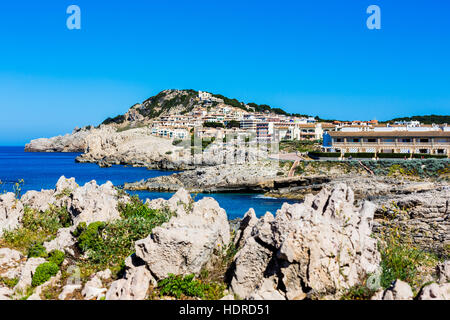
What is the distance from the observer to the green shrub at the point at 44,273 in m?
10.6

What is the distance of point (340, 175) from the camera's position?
53688 mm

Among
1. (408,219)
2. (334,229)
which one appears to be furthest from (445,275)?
(408,219)

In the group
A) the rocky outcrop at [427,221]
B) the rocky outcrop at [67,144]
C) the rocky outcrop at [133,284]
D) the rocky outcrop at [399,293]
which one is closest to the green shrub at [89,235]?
the rocky outcrop at [133,284]

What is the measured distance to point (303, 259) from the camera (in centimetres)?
856

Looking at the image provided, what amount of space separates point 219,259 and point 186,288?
6.43ft

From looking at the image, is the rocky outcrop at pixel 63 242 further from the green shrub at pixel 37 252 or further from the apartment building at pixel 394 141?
the apartment building at pixel 394 141

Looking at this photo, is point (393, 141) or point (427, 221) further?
point (393, 141)

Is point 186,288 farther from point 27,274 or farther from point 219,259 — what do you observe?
point 27,274

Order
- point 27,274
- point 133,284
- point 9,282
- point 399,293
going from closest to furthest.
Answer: point 399,293, point 133,284, point 27,274, point 9,282

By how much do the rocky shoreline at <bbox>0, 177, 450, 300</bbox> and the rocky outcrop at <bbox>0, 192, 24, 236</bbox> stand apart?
76cm

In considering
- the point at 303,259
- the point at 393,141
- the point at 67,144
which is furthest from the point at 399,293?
the point at 67,144

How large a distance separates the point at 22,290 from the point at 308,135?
12191 cm

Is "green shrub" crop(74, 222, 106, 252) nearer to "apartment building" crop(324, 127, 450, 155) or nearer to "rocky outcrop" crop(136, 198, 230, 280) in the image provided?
"rocky outcrop" crop(136, 198, 230, 280)

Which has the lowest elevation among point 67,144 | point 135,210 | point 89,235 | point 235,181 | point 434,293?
point 235,181
